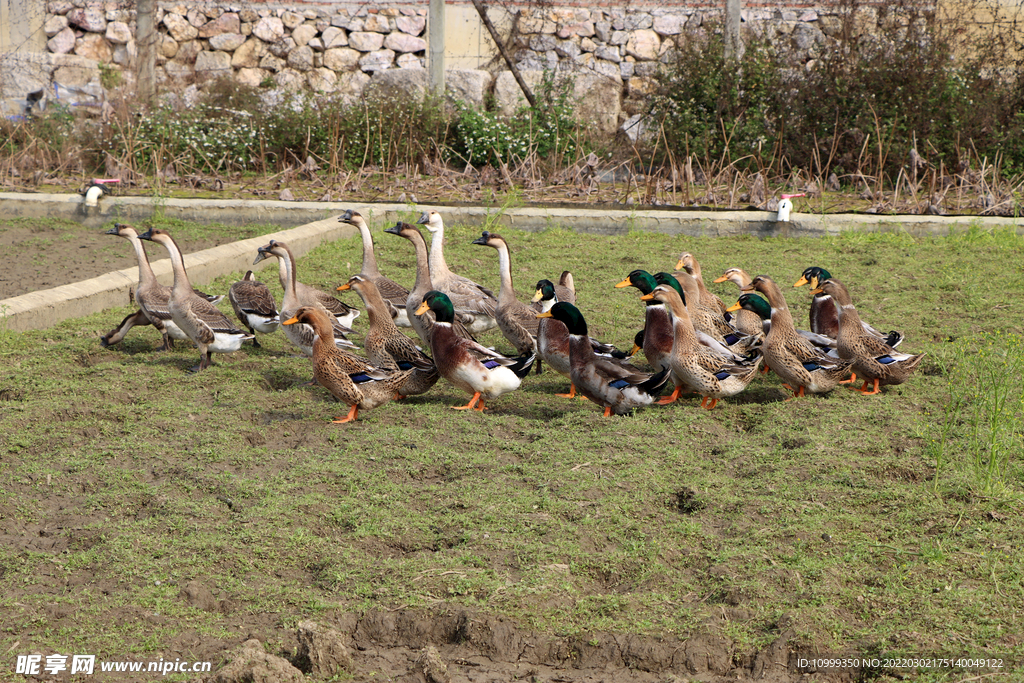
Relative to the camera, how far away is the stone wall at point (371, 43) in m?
17.5

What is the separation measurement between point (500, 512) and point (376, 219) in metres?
7.26

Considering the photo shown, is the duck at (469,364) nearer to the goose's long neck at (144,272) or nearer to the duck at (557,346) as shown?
the duck at (557,346)

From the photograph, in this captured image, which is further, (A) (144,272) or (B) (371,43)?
(B) (371,43)

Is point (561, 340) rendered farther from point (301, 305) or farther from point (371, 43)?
point (371, 43)

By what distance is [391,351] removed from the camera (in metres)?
6.54

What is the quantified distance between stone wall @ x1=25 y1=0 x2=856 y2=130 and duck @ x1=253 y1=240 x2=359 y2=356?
9.94 metres

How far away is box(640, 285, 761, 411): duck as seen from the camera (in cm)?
588

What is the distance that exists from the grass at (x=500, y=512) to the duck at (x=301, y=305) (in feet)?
0.85

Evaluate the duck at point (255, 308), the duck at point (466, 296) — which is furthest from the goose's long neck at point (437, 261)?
the duck at point (255, 308)

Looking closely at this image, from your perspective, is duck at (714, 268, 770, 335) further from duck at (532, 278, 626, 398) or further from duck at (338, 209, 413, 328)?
duck at (338, 209, 413, 328)

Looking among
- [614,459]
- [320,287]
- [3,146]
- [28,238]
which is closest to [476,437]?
[614,459]

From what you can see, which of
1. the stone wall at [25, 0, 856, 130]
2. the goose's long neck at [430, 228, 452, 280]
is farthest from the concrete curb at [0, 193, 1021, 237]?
the stone wall at [25, 0, 856, 130]

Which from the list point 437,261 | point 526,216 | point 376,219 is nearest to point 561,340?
point 437,261

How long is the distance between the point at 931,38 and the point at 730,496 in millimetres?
11283
